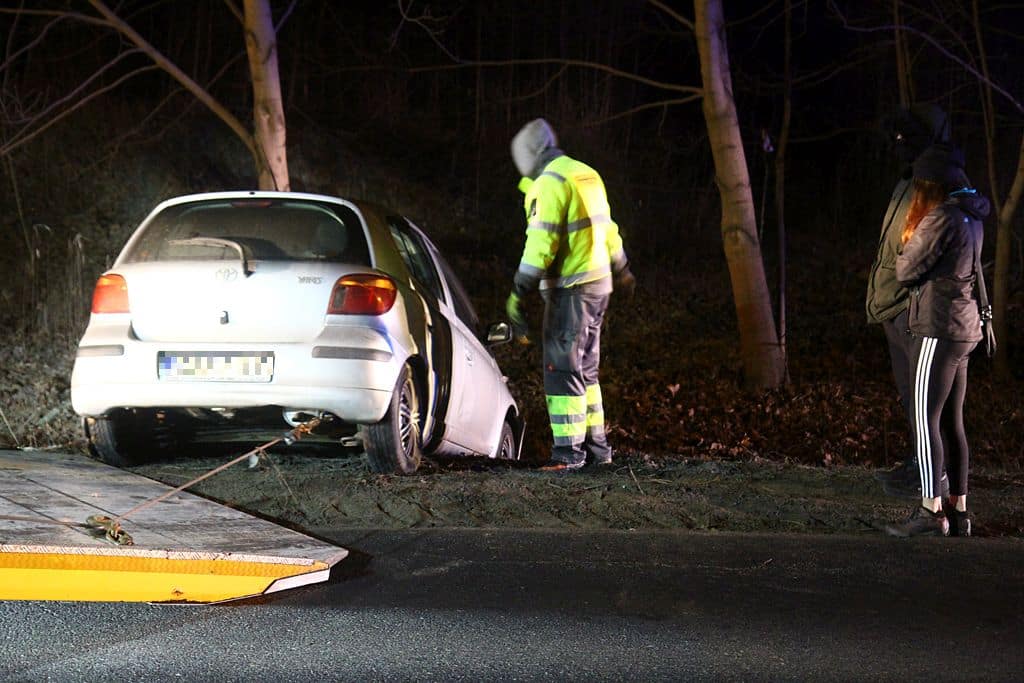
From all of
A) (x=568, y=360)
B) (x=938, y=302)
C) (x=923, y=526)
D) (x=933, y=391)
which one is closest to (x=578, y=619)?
(x=923, y=526)

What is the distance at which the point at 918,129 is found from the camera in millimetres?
6055

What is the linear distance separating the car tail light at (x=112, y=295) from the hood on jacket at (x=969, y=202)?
4.36m

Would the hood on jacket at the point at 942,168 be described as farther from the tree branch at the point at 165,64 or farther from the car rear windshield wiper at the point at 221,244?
the tree branch at the point at 165,64

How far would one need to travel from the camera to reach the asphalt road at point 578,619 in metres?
3.97

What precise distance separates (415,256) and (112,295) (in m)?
1.91

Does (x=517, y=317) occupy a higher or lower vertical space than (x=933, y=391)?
higher

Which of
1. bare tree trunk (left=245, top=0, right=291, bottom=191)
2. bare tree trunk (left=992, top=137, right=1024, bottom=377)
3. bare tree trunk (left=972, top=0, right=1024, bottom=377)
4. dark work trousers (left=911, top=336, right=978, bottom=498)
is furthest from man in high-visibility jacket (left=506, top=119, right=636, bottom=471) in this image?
bare tree trunk (left=992, top=137, right=1024, bottom=377)

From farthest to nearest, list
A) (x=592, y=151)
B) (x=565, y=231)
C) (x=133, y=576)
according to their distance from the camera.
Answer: (x=592, y=151) → (x=565, y=231) → (x=133, y=576)

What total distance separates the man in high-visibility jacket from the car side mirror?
262mm

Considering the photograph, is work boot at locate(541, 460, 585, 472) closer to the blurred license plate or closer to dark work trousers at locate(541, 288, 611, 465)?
dark work trousers at locate(541, 288, 611, 465)

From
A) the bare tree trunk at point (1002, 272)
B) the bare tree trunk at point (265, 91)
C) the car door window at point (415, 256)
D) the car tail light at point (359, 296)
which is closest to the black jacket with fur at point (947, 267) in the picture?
the car tail light at point (359, 296)

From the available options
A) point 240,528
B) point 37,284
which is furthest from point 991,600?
point 37,284

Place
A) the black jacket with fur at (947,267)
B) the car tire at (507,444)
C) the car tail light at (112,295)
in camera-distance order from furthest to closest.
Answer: the car tire at (507,444), the car tail light at (112,295), the black jacket with fur at (947,267)

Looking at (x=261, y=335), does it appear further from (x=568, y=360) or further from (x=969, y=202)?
(x=969, y=202)
